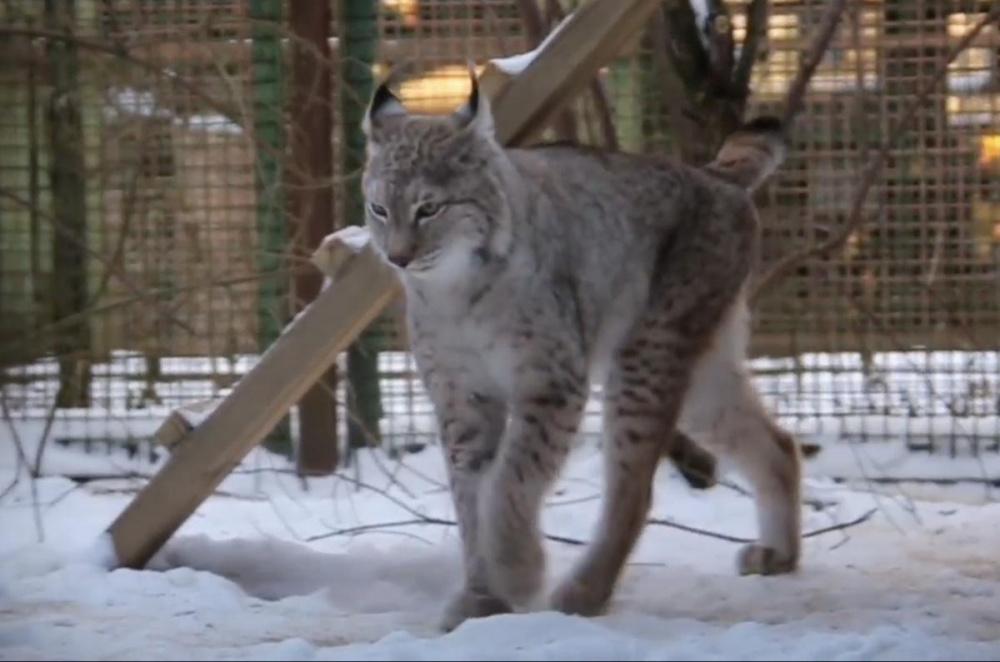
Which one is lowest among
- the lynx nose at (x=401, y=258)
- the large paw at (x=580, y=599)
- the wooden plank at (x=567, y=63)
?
the large paw at (x=580, y=599)

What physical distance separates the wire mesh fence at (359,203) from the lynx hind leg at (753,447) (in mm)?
1365

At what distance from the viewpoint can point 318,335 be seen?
4.43 metres

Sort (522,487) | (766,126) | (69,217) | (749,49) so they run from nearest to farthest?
(522,487) < (766,126) < (749,49) < (69,217)

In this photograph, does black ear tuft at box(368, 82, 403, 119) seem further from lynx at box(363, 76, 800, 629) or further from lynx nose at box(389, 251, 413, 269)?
lynx nose at box(389, 251, 413, 269)

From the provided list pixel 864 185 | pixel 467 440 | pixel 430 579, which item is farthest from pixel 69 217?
pixel 864 185

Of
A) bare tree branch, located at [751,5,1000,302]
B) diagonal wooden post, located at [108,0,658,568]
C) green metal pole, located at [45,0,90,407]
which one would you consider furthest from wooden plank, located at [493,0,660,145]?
green metal pole, located at [45,0,90,407]

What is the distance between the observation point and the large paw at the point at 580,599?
4109 millimetres

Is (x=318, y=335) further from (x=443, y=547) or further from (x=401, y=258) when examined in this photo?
(x=443, y=547)

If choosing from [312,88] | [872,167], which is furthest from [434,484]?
[872,167]

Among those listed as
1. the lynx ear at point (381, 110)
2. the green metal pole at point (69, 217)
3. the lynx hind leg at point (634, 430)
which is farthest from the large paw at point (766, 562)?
the green metal pole at point (69, 217)

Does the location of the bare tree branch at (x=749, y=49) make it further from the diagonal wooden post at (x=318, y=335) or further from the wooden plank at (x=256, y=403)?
the wooden plank at (x=256, y=403)

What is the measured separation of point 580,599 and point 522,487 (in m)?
0.28

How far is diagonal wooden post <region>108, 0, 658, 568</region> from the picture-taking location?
4.37 metres

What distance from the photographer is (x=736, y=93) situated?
5480 mm
